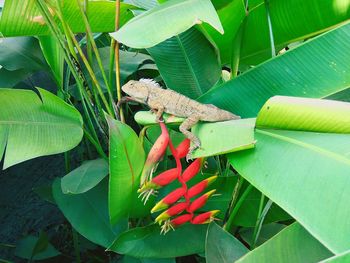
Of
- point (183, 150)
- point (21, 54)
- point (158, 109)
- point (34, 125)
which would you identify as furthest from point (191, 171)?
point (21, 54)

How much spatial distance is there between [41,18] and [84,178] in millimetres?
407

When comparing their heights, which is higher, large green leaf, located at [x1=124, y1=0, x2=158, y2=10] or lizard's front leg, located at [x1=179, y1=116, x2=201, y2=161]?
large green leaf, located at [x1=124, y1=0, x2=158, y2=10]

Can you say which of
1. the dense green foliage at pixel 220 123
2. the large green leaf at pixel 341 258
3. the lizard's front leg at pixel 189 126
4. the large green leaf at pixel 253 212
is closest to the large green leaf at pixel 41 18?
the dense green foliage at pixel 220 123

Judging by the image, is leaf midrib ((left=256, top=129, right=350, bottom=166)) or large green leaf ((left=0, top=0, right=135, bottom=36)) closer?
leaf midrib ((left=256, top=129, right=350, bottom=166))

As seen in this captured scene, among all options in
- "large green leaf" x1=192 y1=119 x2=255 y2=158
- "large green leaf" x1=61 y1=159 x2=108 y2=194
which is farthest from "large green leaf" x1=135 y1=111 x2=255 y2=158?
"large green leaf" x1=61 y1=159 x2=108 y2=194

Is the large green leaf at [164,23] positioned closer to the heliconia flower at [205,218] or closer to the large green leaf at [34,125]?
the large green leaf at [34,125]

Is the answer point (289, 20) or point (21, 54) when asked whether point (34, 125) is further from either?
point (289, 20)

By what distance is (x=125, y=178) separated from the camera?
0.93 m

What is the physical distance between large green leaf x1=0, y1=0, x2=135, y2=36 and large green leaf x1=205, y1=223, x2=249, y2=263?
60 cm

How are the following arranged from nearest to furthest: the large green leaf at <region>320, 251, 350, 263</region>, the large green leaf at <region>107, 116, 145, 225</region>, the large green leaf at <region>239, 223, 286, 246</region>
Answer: the large green leaf at <region>320, 251, 350, 263</region>, the large green leaf at <region>107, 116, 145, 225</region>, the large green leaf at <region>239, 223, 286, 246</region>

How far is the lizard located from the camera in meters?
1.04

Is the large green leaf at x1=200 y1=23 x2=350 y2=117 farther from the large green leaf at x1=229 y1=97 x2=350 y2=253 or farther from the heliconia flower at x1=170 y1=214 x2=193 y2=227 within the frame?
the heliconia flower at x1=170 y1=214 x2=193 y2=227

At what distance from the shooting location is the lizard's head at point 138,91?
1256 mm

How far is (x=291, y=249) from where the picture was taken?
0.83 meters
